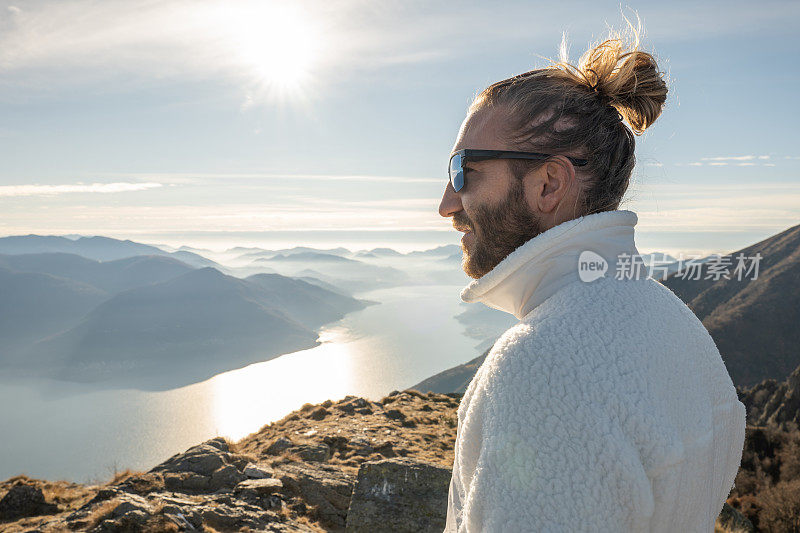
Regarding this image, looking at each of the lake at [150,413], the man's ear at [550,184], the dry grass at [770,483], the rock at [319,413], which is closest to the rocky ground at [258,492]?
the rock at [319,413]

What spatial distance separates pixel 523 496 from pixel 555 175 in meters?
0.96

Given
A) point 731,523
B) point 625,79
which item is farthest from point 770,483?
point 625,79

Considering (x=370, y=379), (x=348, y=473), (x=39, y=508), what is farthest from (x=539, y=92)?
(x=370, y=379)

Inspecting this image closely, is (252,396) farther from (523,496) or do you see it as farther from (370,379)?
(523,496)

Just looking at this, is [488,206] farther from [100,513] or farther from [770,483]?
[770,483]

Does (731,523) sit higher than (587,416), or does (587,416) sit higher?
(587,416)

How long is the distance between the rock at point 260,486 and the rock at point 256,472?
10.1 inches

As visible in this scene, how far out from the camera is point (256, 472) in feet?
25.4

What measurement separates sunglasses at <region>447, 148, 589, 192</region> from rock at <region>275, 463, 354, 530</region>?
6737mm

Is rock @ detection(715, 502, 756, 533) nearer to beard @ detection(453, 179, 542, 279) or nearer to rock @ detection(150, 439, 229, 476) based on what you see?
rock @ detection(150, 439, 229, 476)

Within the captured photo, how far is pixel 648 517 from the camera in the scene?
1029 millimetres

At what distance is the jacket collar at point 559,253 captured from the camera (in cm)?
134

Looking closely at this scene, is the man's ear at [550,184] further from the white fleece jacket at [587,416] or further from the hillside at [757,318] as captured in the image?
the hillside at [757,318]

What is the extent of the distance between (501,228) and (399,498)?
6059 millimetres
